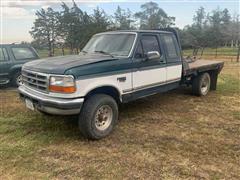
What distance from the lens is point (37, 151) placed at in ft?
13.6

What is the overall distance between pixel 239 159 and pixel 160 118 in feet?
6.85

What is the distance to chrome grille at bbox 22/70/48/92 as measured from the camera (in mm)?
4320

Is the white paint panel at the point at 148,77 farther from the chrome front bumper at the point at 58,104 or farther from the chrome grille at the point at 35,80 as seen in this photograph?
the chrome grille at the point at 35,80

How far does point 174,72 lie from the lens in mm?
6359

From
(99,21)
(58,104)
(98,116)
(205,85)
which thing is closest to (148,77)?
(98,116)

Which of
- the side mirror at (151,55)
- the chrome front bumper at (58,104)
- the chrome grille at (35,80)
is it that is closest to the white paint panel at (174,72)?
the side mirror at (151,55)

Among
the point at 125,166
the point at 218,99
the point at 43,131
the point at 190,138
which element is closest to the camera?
the point at 125,166

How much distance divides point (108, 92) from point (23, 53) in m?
5.65

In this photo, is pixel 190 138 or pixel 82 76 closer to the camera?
pixel 82 76

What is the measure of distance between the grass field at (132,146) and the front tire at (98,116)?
0.54ft

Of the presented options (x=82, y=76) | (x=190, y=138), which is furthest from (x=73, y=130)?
(x=190, y=138)

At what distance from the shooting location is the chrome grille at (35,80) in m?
4.32

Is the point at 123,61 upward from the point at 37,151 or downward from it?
upward

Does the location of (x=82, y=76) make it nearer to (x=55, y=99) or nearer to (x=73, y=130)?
(x=55, y=99)
